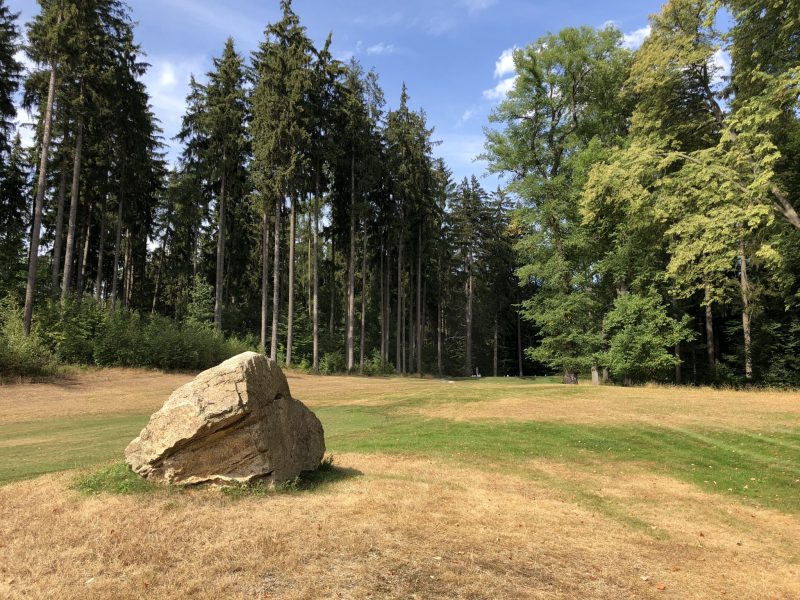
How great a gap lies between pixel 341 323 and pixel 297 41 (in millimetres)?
27785

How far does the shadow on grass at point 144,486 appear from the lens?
615 cm

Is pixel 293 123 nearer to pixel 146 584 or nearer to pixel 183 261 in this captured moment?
pixel 183 261

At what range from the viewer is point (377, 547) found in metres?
4.79

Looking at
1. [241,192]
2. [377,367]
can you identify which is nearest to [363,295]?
[377,367]

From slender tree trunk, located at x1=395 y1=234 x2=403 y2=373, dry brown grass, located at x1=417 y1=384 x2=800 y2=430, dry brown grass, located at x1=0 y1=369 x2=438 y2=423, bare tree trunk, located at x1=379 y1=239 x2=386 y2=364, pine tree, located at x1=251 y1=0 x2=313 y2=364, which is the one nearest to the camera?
dry brown grass, located at x1=417 y1=384 x2=800 y2=430

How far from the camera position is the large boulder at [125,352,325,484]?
627 cm

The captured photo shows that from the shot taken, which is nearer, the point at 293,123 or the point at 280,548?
the point at 280,548

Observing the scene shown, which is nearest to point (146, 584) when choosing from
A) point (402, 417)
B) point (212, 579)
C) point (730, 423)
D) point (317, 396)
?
point (212, 579)

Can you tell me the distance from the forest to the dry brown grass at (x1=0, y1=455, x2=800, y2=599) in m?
12.3

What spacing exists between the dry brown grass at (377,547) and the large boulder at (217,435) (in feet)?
1.39

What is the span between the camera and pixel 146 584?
3.86 meters

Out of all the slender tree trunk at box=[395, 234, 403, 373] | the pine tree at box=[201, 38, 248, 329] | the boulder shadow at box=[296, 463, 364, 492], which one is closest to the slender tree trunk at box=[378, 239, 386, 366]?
the slender tree trunk at box=[395, 234, 403, 373]

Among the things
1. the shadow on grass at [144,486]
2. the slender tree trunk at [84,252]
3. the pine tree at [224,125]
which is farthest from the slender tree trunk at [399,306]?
the shadow on grass at [144,486]

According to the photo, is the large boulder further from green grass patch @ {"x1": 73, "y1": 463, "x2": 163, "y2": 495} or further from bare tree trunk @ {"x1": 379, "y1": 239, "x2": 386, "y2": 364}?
bare tree trunk @ {"x1": 379, "y1": 239, "x2": 386, "y2": 364}
